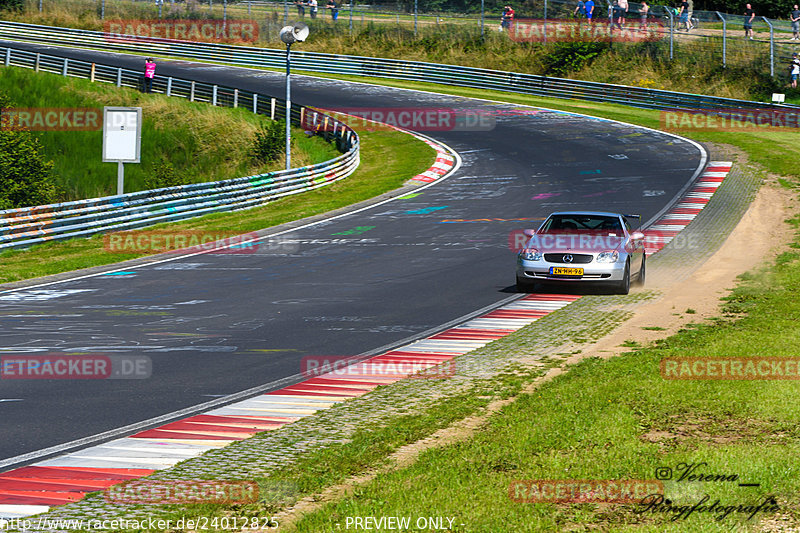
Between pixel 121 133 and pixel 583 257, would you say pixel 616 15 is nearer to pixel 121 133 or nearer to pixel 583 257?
pixel 121 133

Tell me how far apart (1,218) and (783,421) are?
68.7 ft

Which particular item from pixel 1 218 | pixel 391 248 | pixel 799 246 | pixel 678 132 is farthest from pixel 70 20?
pixel 799 246

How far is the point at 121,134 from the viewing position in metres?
29.3

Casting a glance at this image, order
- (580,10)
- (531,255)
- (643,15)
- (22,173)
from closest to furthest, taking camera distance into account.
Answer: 1. (531,255)
2. (22,173)
3. (643,15)
4. (580,10)

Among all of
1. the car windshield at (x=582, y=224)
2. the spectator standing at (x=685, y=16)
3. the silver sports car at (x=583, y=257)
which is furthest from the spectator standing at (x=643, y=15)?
the silver sports car at (x=583, y=257)

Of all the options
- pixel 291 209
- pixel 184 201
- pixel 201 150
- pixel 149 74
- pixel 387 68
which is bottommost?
pixel 291 209

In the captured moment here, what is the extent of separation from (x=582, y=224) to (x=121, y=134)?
16.7 meters

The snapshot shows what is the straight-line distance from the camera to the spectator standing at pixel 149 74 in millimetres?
50219

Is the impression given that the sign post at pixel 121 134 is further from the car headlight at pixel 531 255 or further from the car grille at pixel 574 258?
the car grille at pixel 574 258

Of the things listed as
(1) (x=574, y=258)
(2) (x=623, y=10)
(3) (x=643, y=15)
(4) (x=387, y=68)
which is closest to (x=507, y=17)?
(2) (x=623, y=10)

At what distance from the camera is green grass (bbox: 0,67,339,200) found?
140ft

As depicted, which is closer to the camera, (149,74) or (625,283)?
(625,283)

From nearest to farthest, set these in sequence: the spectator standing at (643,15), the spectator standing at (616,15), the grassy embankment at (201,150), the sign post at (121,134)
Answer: the sign post at (121,134) < the grassy embankment at (201,150) < the spectator standing at (643,15) < the spectator standing at (616,15)

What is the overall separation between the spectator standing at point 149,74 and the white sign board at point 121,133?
72.1 feet
